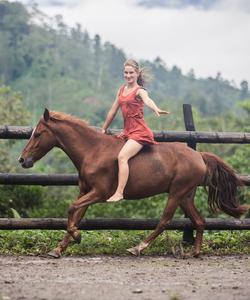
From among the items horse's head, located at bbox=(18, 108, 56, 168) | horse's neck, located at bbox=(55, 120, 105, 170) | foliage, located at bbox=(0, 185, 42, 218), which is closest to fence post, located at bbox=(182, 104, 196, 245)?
horse's neck, located at bbox=(55, 120, 105, 170)

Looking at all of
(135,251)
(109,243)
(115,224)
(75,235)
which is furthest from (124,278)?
(109,243)

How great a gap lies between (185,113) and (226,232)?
1.76 meters

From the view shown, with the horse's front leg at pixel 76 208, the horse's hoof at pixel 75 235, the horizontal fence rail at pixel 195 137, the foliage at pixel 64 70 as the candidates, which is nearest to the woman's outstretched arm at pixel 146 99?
the horizontal fence rail at pixel 195 137

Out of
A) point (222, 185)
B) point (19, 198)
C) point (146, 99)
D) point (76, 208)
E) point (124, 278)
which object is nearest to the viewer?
point (124, 278)

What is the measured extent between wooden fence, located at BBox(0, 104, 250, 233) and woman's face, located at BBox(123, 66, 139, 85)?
0.75 metres

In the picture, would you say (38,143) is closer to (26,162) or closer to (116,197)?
(26,162)

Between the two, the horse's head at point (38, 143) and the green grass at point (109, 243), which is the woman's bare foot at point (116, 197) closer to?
the green grass at point (109, 243)

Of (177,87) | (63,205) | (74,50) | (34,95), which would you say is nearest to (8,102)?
(63,205)

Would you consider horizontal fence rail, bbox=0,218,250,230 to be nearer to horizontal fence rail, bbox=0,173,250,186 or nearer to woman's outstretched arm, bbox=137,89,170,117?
horizontal fence rail, bbox=0,173,250,186

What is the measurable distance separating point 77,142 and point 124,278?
1900 millimetres

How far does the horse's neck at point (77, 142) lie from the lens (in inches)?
287

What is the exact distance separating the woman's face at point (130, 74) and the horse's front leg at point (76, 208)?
4.37 feet

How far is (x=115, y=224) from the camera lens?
7660 millimetres

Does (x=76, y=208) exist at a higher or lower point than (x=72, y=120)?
lower
